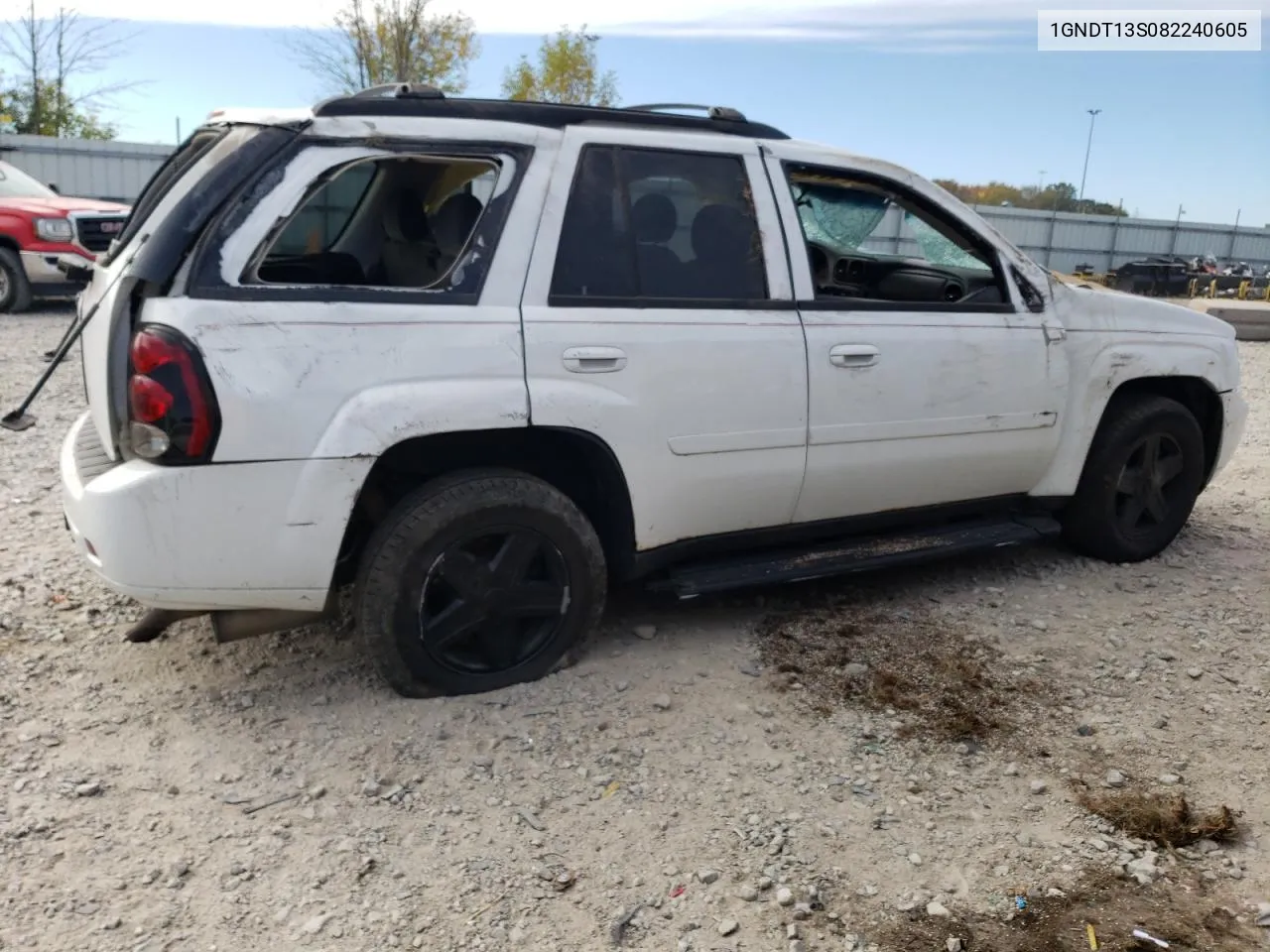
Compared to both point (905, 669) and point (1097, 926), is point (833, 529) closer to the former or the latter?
point (905, 669)

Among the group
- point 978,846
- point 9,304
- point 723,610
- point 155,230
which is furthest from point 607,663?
point 9,304

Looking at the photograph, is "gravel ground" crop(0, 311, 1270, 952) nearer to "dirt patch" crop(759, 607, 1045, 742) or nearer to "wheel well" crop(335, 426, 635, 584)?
"dirt patch" crop(759, 607, 1045, 742)

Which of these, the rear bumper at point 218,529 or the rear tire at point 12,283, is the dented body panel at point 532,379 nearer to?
the rear bumper at point 218,529

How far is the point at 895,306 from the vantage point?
418 centimetres

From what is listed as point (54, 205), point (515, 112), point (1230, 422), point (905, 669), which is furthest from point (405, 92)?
point (54, 205)

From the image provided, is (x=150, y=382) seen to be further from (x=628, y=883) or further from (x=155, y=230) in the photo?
(x=628, y=883)

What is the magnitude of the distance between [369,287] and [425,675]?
4.15 feet

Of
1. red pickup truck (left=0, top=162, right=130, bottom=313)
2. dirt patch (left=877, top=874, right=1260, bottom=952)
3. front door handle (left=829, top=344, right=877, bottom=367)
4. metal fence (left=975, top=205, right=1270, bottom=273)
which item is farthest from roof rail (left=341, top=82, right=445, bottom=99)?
metal fence (left=975, top=205, right=1270, bottom=273)

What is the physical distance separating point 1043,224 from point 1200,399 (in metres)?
28.1

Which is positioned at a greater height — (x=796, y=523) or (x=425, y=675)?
(x=796, y=523)

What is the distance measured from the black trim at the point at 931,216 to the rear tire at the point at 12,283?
424 inches

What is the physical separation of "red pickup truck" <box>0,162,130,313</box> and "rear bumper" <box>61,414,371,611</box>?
32.2 ft

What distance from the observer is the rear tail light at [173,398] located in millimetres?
3025

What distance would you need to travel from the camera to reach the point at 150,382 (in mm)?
3035
